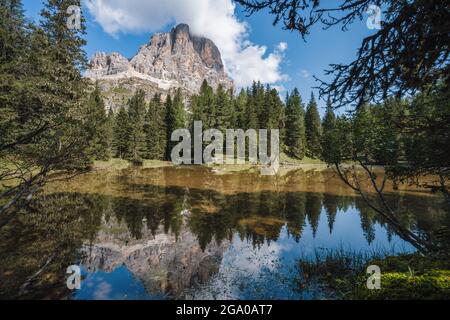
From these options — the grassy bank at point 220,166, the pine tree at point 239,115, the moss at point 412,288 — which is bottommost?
the moss at point 412,288

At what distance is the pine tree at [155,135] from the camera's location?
5669 cm

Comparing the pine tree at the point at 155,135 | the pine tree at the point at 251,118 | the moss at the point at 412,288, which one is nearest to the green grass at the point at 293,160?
the pine tree at the point at 251,118

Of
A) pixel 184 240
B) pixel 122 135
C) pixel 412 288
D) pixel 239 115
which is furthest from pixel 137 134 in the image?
pixel 412 288

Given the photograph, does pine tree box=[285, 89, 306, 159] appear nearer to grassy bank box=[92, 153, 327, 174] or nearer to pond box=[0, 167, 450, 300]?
grassy bank box=[92, 153, 327, 174]

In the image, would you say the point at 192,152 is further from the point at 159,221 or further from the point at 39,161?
the point at 39,161

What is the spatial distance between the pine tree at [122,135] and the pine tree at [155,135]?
4171 mm

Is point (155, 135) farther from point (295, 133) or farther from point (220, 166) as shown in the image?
point (295, 133)

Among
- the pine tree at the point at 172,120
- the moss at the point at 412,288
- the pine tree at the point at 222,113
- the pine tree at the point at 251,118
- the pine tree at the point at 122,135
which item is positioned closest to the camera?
the moss at the point at 412,288

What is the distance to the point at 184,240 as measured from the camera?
13086 millimetres

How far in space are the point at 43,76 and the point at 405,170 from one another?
25.6 m

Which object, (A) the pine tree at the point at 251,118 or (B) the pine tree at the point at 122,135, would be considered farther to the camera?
(A) the pine tree at the point at 251,118

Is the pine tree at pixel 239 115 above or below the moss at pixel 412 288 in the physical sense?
above

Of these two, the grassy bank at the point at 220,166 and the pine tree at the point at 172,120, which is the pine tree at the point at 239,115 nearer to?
the grassy bank at the point at 220,166
